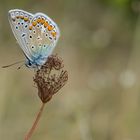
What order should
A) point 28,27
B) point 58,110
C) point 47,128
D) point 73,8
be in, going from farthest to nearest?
point 73,8
point 58,110
point 47,128
point 28,27

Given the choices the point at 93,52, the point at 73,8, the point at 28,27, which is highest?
the point at 73,8

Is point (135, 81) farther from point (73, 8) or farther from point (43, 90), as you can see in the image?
point (43, 90)

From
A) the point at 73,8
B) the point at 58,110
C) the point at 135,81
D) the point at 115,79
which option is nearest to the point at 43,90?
the point at 58,110

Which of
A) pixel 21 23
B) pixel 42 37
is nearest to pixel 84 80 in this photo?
pixel 42 37

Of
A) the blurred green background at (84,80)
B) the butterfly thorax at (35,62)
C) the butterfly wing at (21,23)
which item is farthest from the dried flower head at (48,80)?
the blurred green background at (84,80)

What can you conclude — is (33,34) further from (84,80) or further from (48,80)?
(84,80)

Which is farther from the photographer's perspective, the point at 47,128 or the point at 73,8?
the point at 73,8
